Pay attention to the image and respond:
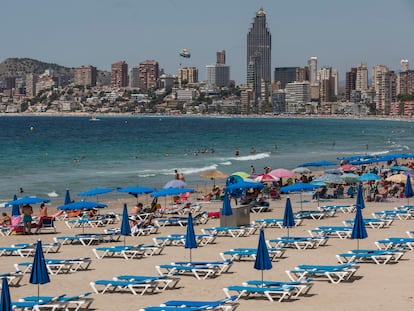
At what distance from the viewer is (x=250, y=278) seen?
52.2 feet

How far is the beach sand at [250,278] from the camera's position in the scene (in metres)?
13.8

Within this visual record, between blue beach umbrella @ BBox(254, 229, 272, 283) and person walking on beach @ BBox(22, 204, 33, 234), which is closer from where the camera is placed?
blue beach umbrella @ BBox(254, 229, 272, 283)

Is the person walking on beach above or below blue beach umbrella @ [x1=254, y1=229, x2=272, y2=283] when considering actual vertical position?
below

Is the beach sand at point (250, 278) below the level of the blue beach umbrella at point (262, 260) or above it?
below

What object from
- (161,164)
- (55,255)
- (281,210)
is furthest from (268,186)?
(161,164)

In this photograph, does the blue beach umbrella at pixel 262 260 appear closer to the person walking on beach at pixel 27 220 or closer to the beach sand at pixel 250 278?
the beach sand at pixel 250 278

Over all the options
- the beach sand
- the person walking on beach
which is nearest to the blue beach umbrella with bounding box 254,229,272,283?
the beach sand

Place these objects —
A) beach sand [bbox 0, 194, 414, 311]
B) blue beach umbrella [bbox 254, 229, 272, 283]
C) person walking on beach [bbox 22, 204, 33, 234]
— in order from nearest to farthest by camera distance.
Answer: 1. blue beach umbrella [bbox 254, 229, 272, 283]
2. beach sand [bbox 0, 194, 414, 311]
3. person walking on beach [bbox 22, 204, 33, 234]

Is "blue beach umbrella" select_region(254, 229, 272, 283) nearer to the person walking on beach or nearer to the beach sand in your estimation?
the beach sand

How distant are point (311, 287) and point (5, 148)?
74.7 metres

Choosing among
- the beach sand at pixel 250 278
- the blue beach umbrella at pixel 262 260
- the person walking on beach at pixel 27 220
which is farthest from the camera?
the person walking on beach at pixel 27 220

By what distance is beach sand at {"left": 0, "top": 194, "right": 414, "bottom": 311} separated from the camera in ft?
45.3

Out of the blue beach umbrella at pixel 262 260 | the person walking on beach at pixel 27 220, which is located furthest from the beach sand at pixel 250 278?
the person walking on beach at pixel 27 220

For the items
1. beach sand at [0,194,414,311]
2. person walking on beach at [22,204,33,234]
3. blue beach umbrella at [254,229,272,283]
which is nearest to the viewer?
blue beach umbrella at [254,229,272,283]
